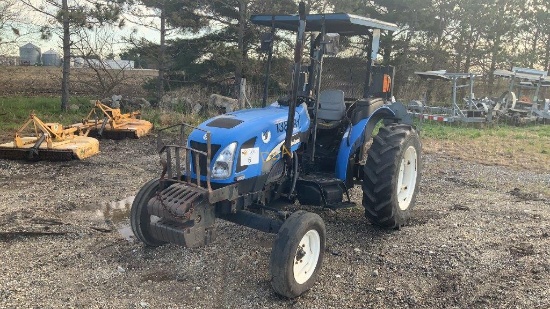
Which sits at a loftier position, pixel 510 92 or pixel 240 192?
pixel 510 92

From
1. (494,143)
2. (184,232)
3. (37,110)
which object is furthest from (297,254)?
(37,110)

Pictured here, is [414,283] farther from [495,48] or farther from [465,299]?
[495,48]

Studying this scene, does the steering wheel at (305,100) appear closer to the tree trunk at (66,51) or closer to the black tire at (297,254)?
the black tire at (297,254)

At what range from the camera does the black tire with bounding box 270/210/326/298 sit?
3541mm

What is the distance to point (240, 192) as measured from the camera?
413 centimetres

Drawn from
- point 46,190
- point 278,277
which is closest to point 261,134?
point 278,277

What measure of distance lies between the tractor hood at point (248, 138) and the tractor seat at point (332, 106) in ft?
2.83

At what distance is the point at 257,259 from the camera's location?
4.44m

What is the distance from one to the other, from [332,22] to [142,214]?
277 centimetres

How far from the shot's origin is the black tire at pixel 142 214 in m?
4.33

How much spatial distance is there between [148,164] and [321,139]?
13.4 ft

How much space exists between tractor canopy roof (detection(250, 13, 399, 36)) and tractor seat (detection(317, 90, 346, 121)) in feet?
2.43

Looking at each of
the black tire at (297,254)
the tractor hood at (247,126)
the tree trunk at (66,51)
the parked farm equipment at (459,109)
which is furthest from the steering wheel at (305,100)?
the parked farm equipment at (459,109)

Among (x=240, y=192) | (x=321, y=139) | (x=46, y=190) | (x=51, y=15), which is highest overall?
(x=51, y=15)
